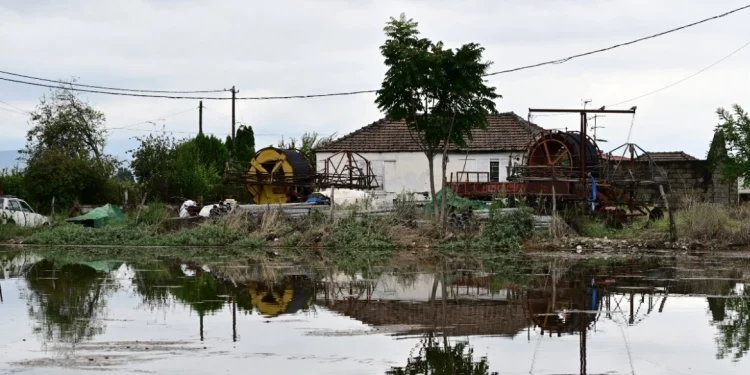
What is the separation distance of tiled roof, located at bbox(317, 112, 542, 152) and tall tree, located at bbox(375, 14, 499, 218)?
1184cm

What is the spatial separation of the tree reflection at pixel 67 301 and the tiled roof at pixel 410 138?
889 inches

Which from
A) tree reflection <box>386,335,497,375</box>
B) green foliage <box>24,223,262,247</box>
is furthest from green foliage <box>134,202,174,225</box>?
tree reflection <box>386,335,497,375</box>

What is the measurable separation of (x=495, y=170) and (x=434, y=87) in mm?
13248

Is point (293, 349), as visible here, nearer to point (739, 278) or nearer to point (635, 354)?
point (635, 354)

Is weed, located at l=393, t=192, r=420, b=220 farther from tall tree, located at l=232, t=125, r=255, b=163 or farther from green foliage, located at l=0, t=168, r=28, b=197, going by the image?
tall tree, located at l=232, t=125, r=255, b=163

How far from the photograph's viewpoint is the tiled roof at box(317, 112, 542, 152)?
43031 mm

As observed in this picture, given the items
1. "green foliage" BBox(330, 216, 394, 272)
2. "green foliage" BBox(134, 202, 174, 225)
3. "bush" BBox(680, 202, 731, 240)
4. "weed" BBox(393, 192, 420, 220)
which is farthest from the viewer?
"green foliage" BBox(134, 202, 174, 225)

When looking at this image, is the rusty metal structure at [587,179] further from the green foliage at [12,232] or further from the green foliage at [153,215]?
the green foliage at [12,232]

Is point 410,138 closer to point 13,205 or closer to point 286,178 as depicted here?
point 286,178

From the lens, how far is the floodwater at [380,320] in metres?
10.8

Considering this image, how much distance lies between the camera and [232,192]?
151ft

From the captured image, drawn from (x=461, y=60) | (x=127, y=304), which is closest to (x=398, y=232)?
(x=461, y=60)

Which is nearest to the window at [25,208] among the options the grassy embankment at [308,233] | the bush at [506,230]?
the grassy embankment at [308,233]

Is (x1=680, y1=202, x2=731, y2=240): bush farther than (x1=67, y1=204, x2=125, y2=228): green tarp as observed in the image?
No
